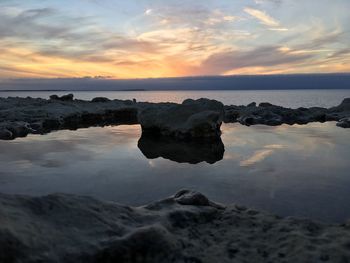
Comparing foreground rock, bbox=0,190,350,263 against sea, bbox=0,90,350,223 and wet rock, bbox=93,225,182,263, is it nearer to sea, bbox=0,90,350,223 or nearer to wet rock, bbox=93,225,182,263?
wet rock, bbox=93,225,182,263

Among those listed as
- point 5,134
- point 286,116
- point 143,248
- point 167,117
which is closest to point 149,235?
point 143,248

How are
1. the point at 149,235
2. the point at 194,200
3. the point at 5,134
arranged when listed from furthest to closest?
the point at 5,134
the point at 194,200
the point at 149,235

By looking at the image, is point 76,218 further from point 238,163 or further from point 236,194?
point 238,163

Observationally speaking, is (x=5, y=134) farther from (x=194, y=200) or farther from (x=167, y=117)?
(x=194, y=200)

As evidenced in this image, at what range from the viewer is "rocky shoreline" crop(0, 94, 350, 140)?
66.0 feet

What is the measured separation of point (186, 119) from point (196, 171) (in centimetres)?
873

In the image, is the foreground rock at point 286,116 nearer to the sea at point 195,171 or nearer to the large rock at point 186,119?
the large rock at point 186,119

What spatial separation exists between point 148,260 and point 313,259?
220 cm

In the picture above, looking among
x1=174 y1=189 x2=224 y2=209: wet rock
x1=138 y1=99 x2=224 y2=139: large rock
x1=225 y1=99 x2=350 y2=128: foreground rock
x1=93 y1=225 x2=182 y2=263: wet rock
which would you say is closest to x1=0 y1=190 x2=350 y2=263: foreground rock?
x1=93 y1=225 x2=182 y2=263: wet rock

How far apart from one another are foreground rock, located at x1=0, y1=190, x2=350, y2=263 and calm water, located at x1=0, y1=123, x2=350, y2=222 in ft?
6.73

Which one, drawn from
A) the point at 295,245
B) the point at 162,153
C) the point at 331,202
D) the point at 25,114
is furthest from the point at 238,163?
the point at 25,114

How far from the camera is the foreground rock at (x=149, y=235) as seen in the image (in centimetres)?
435

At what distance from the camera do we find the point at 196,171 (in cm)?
1228

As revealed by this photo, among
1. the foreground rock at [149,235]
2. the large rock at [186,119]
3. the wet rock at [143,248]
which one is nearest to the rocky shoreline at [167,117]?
the large rock at [186,119]
